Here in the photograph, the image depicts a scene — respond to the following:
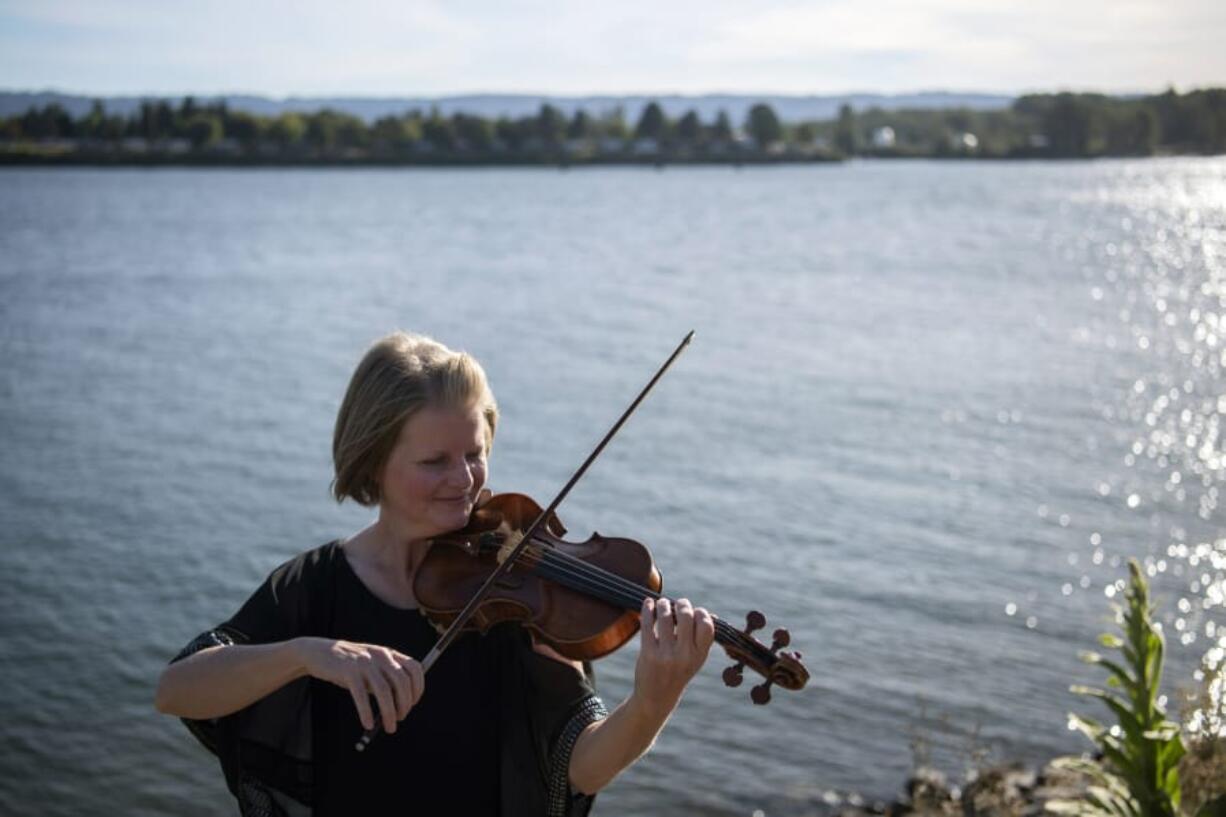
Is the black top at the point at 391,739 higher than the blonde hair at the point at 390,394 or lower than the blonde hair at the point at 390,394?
lower

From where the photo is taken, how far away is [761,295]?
35.9 m

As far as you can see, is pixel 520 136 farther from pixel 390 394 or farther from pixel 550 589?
pixel 390 394

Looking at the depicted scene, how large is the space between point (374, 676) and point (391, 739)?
0.36 meters

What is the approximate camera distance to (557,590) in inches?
114

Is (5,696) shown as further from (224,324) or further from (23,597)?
(224,324)

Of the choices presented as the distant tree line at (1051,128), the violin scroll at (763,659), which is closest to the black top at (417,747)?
the violin scroll at (763,659)

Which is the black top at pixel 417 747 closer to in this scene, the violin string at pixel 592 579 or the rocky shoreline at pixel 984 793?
the violin string at pixel 592 579

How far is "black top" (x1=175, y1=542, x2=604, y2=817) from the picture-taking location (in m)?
2.62

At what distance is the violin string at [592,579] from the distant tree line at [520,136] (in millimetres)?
130528

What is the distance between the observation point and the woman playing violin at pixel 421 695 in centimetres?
258

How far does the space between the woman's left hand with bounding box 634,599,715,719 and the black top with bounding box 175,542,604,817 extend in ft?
0.73

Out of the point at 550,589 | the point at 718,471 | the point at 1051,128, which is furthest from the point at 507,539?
the point at 1051,128

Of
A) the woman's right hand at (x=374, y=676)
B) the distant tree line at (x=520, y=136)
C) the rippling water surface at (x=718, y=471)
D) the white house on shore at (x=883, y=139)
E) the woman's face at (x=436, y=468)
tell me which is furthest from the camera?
the white house on shore at (x=883, y=139)

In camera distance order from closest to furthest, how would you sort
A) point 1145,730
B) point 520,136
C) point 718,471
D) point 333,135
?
point 1145,730, point 718,471, point 333,135, point 520,136
